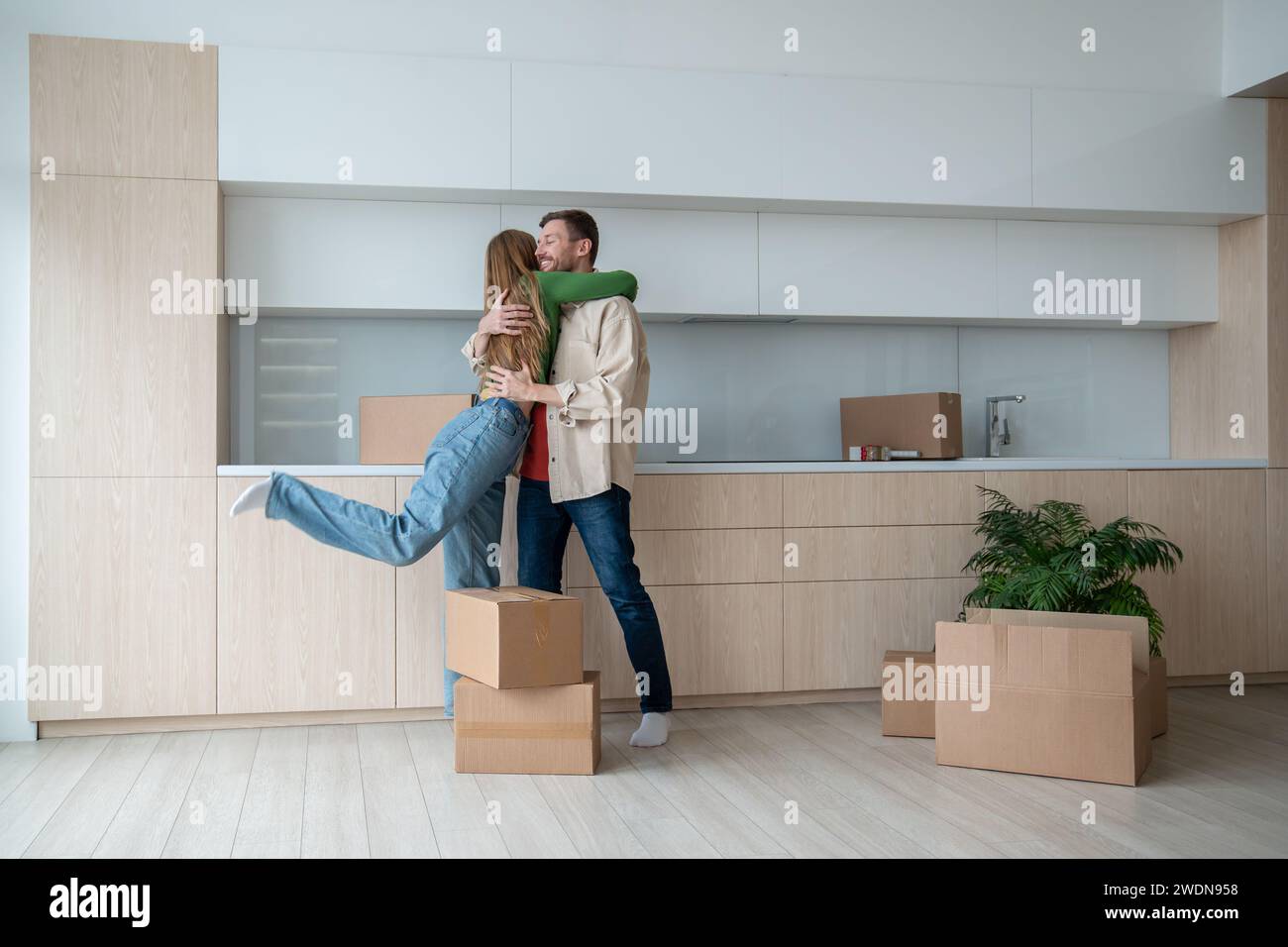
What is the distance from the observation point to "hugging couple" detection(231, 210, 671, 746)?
3.04m

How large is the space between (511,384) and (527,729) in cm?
90

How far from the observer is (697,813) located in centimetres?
252

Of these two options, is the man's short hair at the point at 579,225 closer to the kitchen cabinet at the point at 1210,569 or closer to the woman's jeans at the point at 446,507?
the woman's jeans at the point at 446,507

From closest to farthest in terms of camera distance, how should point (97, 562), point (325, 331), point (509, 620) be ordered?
point (509, 620), point (97, 562), point (325, 331)

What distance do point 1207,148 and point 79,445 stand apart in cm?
388

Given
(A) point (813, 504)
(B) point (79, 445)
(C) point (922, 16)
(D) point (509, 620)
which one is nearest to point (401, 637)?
(D) point (509, 620)

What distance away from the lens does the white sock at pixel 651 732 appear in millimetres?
3152


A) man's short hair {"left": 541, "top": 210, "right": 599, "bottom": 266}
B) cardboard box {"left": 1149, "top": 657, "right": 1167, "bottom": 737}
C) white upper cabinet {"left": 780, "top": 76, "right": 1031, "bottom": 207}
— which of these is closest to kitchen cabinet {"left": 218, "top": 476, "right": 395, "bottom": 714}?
man's short hair {"left": 541, "top": 210, "right": 599, "bottom": 266}

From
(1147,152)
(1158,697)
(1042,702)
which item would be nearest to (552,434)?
(1042,702)

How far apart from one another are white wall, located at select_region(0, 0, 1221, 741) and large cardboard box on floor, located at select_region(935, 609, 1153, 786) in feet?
6.91

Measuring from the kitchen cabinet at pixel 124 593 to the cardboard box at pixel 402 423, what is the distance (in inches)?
19.0

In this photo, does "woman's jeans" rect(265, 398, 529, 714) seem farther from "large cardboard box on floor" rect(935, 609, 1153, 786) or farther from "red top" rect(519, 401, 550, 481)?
"large cardboard box on floor" rect(935, 609, 1153, 786)

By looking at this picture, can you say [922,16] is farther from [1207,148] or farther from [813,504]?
[813,504]

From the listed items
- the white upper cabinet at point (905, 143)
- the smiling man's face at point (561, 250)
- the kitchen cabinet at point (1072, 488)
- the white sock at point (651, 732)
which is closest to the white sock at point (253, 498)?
the smiling man's face at point (561, 250)
